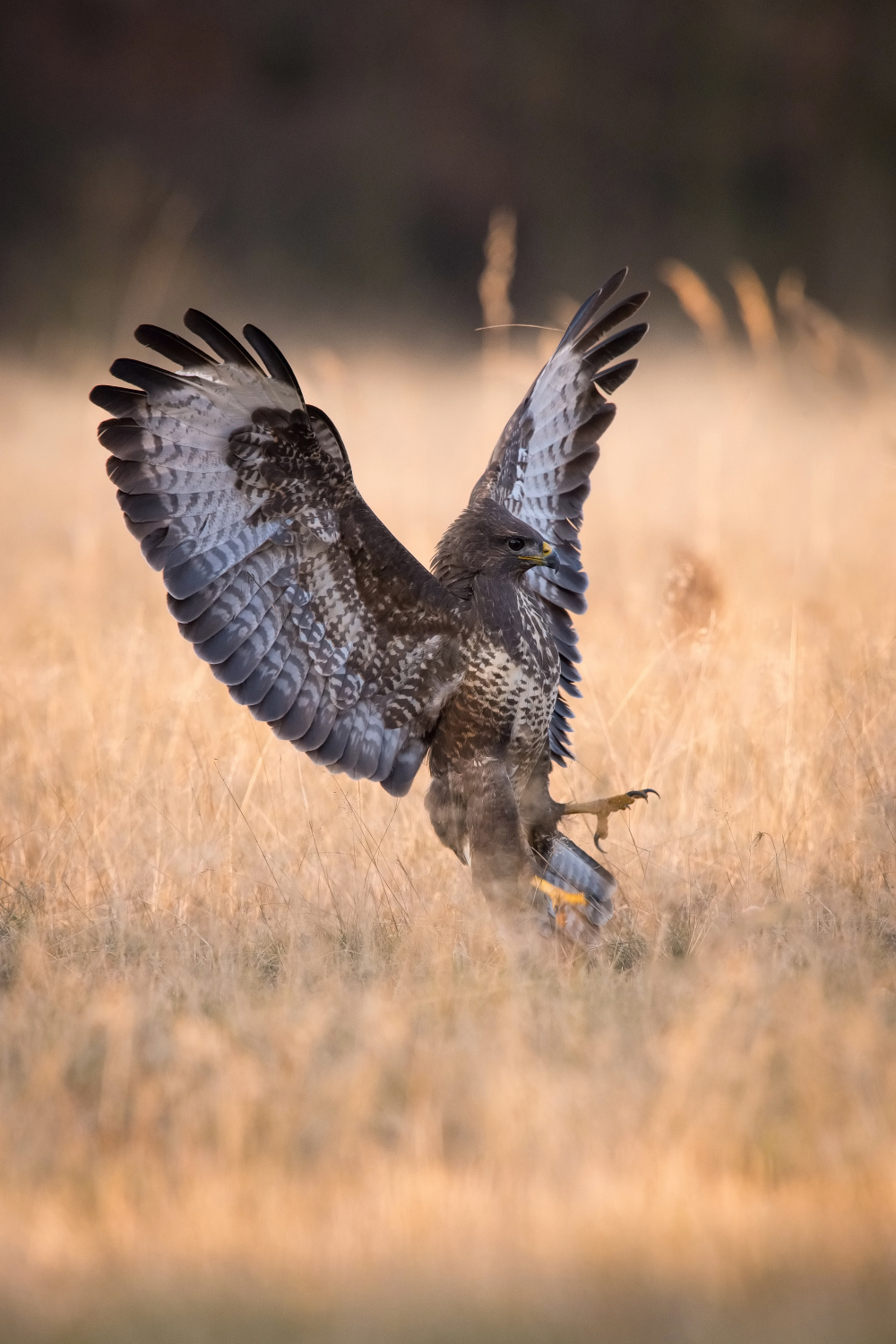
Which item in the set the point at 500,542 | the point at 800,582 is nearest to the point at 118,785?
the point at 500,542

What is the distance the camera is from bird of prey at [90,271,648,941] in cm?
342

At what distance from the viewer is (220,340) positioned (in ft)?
10.8

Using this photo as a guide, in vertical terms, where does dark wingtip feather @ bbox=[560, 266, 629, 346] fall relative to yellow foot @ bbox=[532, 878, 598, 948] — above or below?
above

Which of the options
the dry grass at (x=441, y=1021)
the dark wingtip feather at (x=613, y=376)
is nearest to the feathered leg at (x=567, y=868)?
the dry grass at (x=441, y=1021)

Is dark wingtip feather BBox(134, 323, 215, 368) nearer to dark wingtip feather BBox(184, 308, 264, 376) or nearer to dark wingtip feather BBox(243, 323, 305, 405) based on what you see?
dark wingtip feather BBox(184, 308, 264, 376)

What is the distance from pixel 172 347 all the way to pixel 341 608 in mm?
763

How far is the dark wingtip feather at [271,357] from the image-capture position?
3191 millimetres

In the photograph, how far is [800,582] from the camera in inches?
272

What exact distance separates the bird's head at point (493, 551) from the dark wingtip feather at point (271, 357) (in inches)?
28.1

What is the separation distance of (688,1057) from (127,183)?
758 inches

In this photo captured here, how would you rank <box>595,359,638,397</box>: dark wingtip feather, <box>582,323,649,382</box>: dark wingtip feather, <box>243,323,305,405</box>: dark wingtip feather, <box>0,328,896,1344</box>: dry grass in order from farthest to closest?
<box>595,359,638,397</box>: dark wingtip feather < <box>582,323,649,382</box>: dark wingtip feather < <box>243,323,305,405</box>: dark wingtip feather < <box>0,328,896,1344</box>: dry grass

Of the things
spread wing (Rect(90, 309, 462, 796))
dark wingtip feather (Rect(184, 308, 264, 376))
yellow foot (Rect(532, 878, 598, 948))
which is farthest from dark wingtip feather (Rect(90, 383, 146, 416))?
yellow foot (Rect(532, 878, 598, 948))

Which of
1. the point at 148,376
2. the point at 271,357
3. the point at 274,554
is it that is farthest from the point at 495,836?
the point at 148,376

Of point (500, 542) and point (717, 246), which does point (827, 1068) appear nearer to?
point (500, 542)
